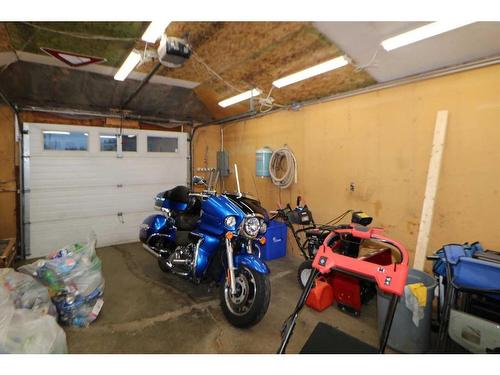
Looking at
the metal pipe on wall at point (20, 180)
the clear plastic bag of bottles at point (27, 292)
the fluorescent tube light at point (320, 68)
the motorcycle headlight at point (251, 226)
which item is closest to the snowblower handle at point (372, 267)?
the motorcycle headlight at point (251, 226)

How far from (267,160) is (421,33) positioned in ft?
8.63

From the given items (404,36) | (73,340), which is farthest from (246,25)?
(73,340)

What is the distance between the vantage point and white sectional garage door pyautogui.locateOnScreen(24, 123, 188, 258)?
167 inches

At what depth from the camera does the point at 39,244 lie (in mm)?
4289

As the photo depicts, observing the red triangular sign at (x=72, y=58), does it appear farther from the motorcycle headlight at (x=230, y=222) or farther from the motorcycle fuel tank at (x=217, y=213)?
the motorcycle headlight at (x=230, y=222)

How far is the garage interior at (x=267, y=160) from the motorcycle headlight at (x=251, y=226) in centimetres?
5

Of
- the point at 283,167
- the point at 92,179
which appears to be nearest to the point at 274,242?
the point at 283,167

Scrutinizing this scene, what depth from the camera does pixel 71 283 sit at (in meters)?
2.37

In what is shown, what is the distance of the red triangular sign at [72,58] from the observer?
10.7 ft

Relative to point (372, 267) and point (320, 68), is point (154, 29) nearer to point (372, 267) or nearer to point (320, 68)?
point (320, 68)

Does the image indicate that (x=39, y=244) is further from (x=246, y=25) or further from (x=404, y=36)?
(x=404, y=36)

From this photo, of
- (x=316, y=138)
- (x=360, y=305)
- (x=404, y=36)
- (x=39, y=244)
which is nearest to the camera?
(x=404, y=36)

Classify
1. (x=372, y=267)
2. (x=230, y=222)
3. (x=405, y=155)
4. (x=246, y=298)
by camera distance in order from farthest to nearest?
(x=405, y=155)
(x=230, y=222)
(x=246, y=298)
(x=372, y=267)
